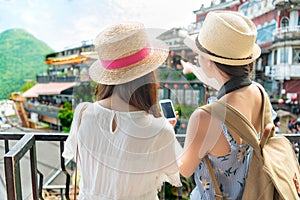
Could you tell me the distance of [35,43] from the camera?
1.72m

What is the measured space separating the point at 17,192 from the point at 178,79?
0.78 m

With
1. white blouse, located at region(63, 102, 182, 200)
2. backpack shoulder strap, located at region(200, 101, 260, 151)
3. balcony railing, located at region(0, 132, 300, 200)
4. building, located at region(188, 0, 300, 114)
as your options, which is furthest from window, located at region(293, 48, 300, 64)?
white blouse, located at region(63, 102, 182, 200)

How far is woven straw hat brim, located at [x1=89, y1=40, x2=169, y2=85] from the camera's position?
26.1 inches

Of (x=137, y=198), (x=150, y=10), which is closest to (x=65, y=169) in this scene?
(x=137, y=198)

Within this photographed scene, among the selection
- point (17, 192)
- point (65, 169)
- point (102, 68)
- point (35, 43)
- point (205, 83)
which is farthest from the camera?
point (35, 43)

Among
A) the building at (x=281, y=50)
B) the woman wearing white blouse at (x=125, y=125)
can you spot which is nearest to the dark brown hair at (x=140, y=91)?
the woman wearing white blouse at (x=125, y=125)

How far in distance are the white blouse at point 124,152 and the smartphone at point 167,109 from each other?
4 centimetres

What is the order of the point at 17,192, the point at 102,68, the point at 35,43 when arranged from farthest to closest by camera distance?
the point at 35,43 → the point at 17,192 → the point at 102,68

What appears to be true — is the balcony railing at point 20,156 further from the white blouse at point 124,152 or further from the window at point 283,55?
the window at point 283,55

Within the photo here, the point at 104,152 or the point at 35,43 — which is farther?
the point at 35,43

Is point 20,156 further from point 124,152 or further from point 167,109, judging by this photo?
point 167,109

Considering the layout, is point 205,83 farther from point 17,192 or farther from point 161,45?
point 17,192

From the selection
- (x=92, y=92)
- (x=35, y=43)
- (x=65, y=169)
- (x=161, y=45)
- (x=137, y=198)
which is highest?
(x=35, y=43)

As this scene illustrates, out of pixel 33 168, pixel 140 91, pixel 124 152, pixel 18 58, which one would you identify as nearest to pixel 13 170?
pixel 33 168
